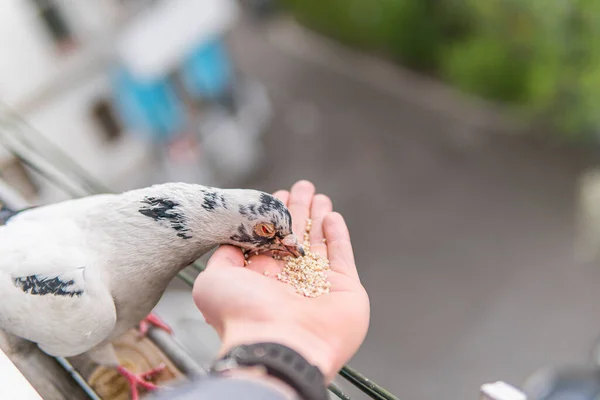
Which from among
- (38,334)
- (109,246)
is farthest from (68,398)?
(109,246)

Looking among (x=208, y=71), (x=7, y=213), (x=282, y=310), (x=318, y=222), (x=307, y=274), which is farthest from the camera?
(x=208, y=71)

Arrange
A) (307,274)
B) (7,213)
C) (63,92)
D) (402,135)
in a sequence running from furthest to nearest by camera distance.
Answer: (402,135), (63,92), (7,213), (307,274)

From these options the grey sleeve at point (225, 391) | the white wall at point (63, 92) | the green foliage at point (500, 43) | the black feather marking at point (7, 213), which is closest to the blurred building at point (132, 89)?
the white wall at point (63, 92)

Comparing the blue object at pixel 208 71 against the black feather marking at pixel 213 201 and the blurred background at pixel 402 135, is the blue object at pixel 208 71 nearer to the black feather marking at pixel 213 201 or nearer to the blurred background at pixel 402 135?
the blurred background at pixel 402 135

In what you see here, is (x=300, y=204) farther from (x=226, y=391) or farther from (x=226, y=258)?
(x=226, y=391)

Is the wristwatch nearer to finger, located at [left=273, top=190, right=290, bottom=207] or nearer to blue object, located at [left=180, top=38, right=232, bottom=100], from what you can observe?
finger, located at [left=273, top=190, right=290, bottom=207]

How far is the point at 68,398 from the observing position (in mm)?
2867

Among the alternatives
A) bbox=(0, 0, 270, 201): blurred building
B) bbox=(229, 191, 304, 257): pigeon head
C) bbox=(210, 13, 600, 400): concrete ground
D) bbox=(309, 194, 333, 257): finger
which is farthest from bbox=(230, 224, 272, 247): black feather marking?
bbox=(0, 0, 270, 201): blurred building

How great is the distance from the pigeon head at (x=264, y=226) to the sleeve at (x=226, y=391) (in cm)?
93

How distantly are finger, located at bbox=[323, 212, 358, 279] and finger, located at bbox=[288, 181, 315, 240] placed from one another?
0.46ft

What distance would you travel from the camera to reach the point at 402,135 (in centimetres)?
1149

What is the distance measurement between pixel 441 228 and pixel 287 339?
848 centimetres

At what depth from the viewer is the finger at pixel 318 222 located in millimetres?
2732

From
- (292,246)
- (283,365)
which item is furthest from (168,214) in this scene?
(283,365)
